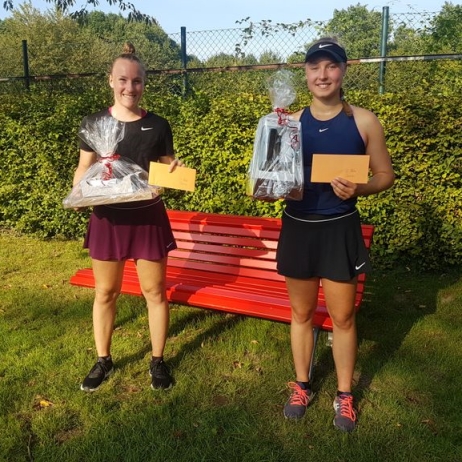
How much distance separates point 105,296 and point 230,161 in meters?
2.93

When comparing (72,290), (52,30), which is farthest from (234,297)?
(52,30)

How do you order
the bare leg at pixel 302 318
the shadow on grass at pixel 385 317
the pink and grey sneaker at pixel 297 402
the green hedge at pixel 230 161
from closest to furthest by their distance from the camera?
1. the bare leg at pixel 302 318
2. the pink and grey sneaker at pixel 297 402
3. the shadow on grass at pixel 385 317
4. the green hedge at pixel 230 161

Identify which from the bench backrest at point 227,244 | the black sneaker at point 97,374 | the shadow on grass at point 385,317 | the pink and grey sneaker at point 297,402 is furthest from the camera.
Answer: the bench backrest at point 227,244

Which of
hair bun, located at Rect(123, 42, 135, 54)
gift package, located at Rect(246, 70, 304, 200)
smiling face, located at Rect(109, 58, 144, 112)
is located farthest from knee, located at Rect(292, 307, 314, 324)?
hair bun, located at Rect(123, 42, 135, 54)

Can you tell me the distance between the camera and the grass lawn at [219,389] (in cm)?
282

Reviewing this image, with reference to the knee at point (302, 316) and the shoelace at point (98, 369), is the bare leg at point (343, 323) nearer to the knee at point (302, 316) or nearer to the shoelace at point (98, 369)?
the knee at point (302, 316)

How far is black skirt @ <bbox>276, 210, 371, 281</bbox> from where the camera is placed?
2666mm

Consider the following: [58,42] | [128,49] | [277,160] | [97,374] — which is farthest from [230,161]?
[58,42]

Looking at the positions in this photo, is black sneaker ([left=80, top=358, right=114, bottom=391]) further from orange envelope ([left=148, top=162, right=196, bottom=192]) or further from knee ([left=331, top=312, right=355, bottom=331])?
knee ([left=331, top=312, right=355, bottom=331])

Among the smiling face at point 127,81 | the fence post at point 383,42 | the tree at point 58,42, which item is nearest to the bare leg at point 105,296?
the smiling face at point 127,81

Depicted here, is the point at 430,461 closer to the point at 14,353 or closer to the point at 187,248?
the point at 187,248

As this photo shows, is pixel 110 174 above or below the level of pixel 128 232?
above

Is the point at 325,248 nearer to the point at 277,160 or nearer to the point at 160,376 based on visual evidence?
the point at 277,160

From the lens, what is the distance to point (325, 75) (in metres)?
2.50
